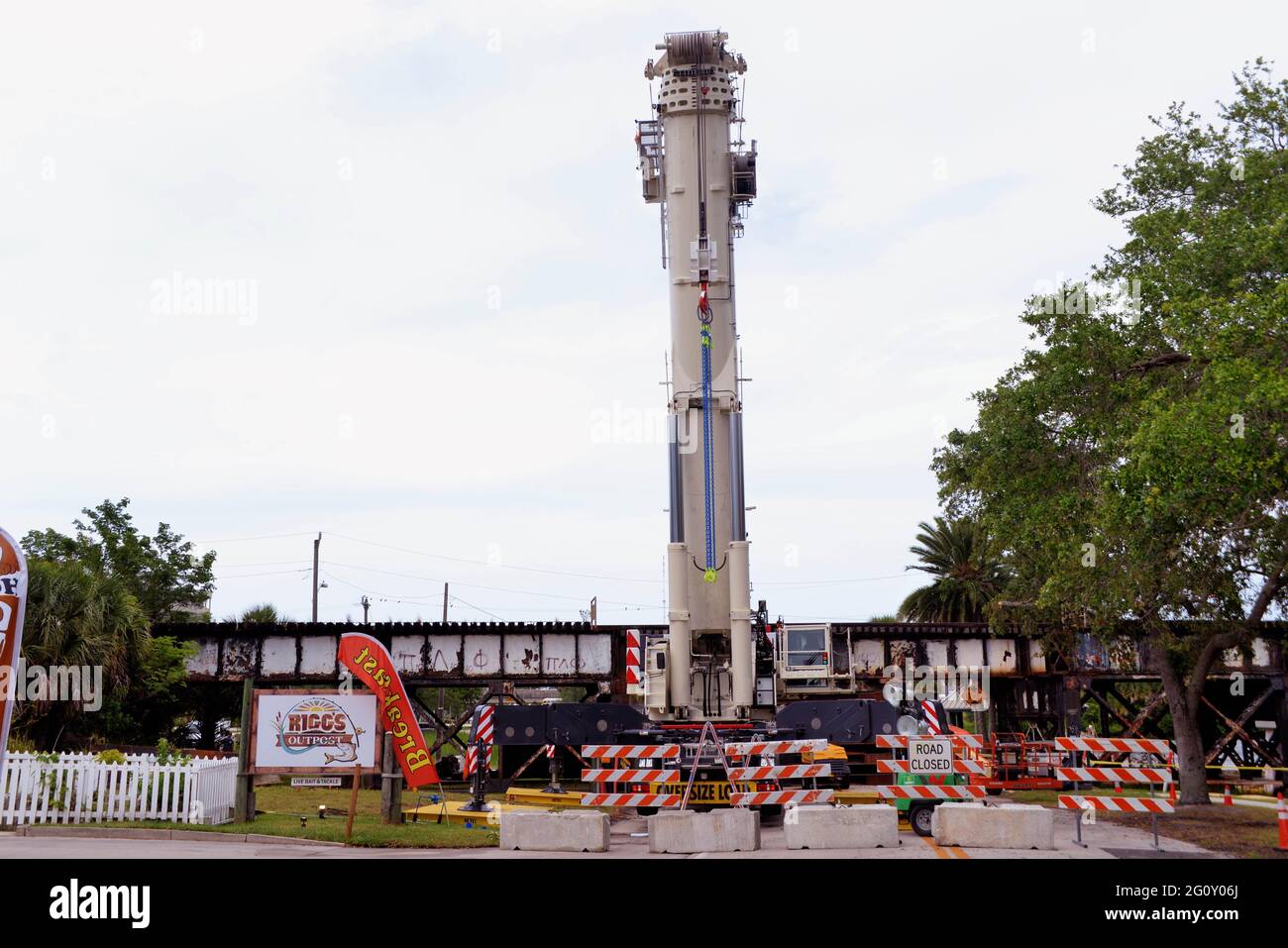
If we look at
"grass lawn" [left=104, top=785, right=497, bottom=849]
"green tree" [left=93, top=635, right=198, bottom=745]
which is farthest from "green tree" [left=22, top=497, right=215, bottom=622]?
"grass lawn" [left=104, top=785, right=497, bottom=849]

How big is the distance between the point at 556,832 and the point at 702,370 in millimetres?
10383

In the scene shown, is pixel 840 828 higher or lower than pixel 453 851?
higher

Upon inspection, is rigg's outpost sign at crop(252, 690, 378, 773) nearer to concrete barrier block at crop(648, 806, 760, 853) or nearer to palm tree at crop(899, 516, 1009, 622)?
concrete barrier block at crop(648, 806, 760, 853)

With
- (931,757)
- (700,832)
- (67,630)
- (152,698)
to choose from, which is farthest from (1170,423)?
(152,698)

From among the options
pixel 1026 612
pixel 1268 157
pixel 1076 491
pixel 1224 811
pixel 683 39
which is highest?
pixel 683 39

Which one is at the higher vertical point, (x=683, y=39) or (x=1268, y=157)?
(x=683, y=39)

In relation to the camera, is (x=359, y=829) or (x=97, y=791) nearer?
(x=359, y=829)

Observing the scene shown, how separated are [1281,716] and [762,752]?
24.0 m

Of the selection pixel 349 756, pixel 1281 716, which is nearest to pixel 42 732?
pixel 349 756

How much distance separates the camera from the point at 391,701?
19188 mm

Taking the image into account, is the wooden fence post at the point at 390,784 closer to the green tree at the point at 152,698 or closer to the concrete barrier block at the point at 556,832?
the concrete barrier block at the point at 556,832

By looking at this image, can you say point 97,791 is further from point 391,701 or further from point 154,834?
point 391,701

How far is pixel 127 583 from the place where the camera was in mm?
42094
